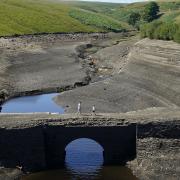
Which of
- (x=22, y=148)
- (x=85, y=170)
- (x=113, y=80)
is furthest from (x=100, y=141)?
(x=113, y=80)

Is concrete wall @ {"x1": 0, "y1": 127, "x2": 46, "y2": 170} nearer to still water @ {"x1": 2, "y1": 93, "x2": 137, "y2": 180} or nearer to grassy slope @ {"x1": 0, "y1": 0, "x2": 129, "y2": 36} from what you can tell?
still water @ {"x1": 2, "y1": 93, "x2": 137, "y2": 180}

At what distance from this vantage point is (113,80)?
74812 millimetres

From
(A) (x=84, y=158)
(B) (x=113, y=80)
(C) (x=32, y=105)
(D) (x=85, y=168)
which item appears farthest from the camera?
(B) (x=113, y=80)

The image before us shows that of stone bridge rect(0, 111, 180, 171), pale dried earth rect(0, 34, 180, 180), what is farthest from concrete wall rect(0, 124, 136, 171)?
pale dried earth rect(0, 34, 180, 180)

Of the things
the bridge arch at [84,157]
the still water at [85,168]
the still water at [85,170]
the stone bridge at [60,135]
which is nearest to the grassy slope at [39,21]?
the bridge arch at [84,157]

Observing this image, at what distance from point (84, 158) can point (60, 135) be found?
341 centimetres

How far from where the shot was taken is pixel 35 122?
42.7 metres

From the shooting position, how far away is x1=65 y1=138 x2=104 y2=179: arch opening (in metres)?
42.2

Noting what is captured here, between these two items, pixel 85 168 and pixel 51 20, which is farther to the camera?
pixel 51 20

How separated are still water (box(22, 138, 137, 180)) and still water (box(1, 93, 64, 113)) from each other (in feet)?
47.4

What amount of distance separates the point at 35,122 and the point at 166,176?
469 inches

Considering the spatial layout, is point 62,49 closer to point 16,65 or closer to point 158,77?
point 16,65

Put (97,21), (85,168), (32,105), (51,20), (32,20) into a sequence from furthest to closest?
(97,21) < (51,20) < (32,20) < (32,105) < (85,168)

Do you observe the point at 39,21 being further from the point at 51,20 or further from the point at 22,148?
the point at 22,148
